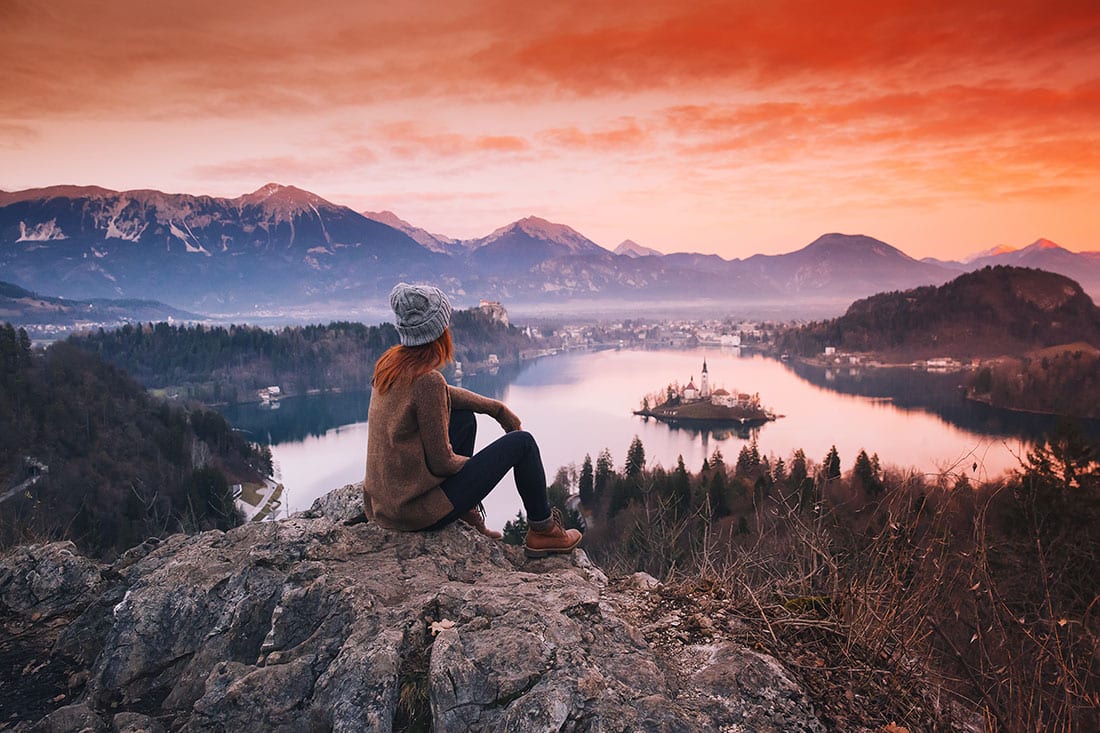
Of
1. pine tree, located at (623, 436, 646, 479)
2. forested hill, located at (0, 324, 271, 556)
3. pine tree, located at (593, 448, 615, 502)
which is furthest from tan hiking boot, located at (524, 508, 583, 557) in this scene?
pine tree, located at (623, 436, 646, 479)

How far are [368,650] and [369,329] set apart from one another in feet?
328

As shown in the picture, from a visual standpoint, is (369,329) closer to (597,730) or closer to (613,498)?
(613,498)

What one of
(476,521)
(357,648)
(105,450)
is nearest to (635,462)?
(105,450)

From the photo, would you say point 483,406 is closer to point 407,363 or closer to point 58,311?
point 407,363

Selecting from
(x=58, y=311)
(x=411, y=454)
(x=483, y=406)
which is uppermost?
(x=483, y=406)

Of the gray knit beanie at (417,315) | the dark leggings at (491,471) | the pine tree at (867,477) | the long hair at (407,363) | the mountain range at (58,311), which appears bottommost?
the pine tree at (867,477)

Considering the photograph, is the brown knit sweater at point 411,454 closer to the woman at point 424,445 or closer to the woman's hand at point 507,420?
the woman at point 424,445

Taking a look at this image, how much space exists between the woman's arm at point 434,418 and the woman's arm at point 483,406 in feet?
0.92

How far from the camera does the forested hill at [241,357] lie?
79125 millimetres

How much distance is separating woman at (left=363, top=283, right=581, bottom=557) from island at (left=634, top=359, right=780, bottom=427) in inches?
2244

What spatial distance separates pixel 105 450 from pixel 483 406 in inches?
1714

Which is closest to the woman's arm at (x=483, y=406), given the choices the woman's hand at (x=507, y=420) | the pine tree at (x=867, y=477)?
the woman's hand at (x=507, y=420)

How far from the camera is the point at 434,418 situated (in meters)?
2.87

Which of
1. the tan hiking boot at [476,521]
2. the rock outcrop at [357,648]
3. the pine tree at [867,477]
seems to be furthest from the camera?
the pine tree at [867,477]
